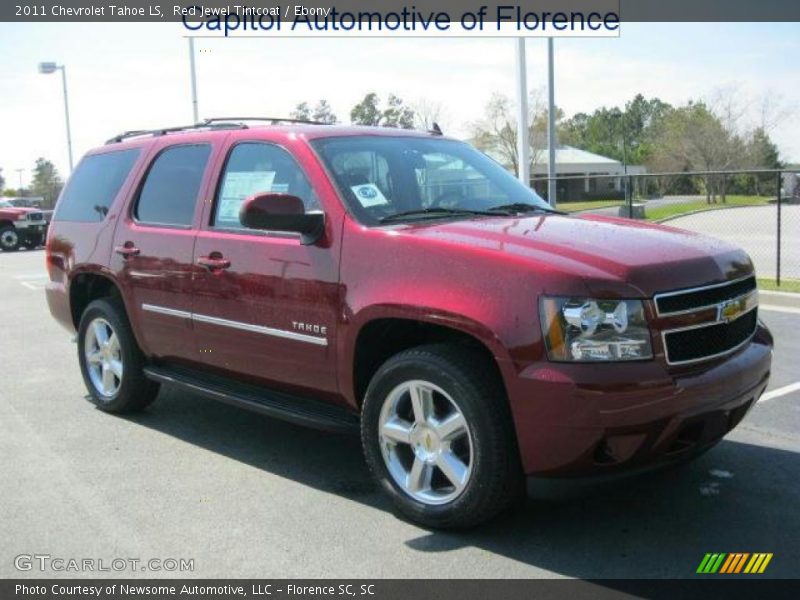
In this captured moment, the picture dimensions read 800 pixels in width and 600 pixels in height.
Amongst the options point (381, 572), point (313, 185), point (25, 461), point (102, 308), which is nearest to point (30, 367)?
point (102, 308)

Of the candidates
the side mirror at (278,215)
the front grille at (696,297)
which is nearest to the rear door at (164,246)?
the side mirror at (278,215)

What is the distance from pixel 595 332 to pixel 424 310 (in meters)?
0.78

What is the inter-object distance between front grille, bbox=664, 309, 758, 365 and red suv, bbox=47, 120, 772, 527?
13mm

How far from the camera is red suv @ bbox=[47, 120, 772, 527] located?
333cm

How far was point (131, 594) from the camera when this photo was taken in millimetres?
3371

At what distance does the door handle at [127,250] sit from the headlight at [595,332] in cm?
319

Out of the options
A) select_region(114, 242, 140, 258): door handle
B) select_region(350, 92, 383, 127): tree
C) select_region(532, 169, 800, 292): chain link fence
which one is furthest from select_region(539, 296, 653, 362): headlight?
select_region(350, 92, 383, 127): tree

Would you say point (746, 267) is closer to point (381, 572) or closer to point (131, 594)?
point (381, 572)

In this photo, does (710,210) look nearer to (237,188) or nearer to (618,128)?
(237,188)

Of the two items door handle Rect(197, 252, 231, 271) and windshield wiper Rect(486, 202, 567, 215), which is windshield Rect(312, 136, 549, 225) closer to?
windshield wiper Rect(486, 202, 567, 215)

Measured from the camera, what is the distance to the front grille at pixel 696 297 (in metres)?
3.40

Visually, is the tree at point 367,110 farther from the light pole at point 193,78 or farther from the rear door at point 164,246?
the rear door at point 164,246

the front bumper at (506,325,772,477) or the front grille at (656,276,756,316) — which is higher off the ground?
the front grille at (656,276,756,316)

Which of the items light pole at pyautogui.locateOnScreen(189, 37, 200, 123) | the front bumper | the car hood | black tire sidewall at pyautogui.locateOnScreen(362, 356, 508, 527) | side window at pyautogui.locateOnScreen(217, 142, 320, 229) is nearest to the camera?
the front bumper
